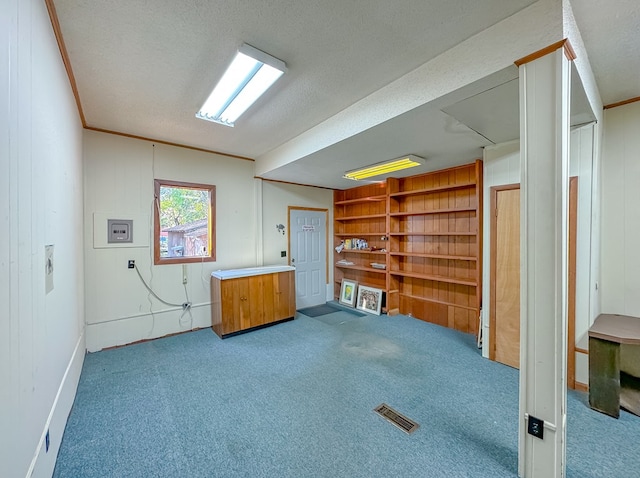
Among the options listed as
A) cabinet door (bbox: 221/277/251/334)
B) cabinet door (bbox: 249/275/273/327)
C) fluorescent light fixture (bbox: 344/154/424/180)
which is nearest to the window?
cabinet door (bbox: 221/277/251/334)

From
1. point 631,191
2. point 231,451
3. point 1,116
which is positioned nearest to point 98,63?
point 1,116

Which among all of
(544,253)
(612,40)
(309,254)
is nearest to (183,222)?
(309,254)

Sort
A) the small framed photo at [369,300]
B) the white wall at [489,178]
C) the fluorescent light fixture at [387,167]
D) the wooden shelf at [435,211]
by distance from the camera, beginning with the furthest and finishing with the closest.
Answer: the small framed photo at [369,300]
the wooden shelf at [435,211]
the fluorescent light fixture at [387,167]
the white wall at [489,178]

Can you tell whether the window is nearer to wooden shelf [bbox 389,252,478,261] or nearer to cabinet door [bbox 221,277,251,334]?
cabinet door [bbox 221,277,251,334]

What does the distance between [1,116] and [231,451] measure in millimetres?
2026

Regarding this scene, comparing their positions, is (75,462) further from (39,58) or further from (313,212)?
(313,212)

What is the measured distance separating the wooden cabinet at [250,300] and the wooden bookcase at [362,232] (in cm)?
162

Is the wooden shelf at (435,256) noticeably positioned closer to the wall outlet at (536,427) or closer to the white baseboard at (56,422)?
the wall outlet at (536,427)

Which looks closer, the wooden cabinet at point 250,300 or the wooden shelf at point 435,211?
the wooden cabinet at point 250,300

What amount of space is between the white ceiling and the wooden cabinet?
2047 mm

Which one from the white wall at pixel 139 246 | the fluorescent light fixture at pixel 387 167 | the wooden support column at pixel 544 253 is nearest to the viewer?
the wooden support column at pixel 544 253

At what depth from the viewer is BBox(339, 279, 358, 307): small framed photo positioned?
5.09 meters

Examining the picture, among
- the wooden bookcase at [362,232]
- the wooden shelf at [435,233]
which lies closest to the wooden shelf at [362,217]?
the wooden bookcase at [362,232]

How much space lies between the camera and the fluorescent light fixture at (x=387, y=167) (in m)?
3.34
